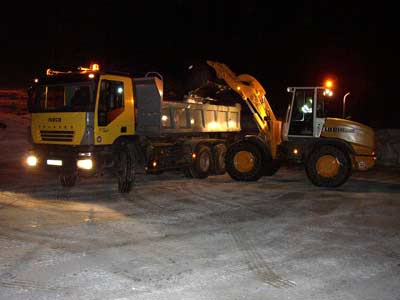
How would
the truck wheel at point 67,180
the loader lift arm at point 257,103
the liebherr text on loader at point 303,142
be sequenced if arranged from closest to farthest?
1. the truck wheel at point 67,180
2. the liebherr text on loader at point 303,142
3. the loader lift arm at point 257,103

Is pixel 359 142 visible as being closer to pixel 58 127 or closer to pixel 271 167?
pixel 271 167

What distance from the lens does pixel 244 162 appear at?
14.8m

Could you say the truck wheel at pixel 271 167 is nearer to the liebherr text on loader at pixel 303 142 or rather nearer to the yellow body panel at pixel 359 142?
the liebherr text on loader at pixel 303 142

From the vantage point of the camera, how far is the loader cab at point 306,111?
46.2ft

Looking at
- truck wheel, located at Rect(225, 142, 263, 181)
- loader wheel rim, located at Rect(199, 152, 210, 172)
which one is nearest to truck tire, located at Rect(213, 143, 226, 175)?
loader wheel rim, located at Rect(199, 152, 210, 172)

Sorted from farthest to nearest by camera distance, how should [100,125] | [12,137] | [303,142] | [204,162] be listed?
[12,137]
[204,162]
[303,142]
[100,125]

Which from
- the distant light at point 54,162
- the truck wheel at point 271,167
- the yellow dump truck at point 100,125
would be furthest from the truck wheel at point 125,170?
the truck wheel at point 271,167

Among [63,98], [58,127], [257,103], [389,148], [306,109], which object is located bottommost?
[389,148]

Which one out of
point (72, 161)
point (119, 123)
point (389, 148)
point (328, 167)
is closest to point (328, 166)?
point (328, 167)

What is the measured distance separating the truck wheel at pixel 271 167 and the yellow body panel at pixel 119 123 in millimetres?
4412

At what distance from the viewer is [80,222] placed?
8812mm

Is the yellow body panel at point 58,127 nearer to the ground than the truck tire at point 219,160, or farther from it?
farther from it

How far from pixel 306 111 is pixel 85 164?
6.75 metres

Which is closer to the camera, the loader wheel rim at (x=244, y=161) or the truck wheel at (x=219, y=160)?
the loader wheel rim at (x=244, y=161)
